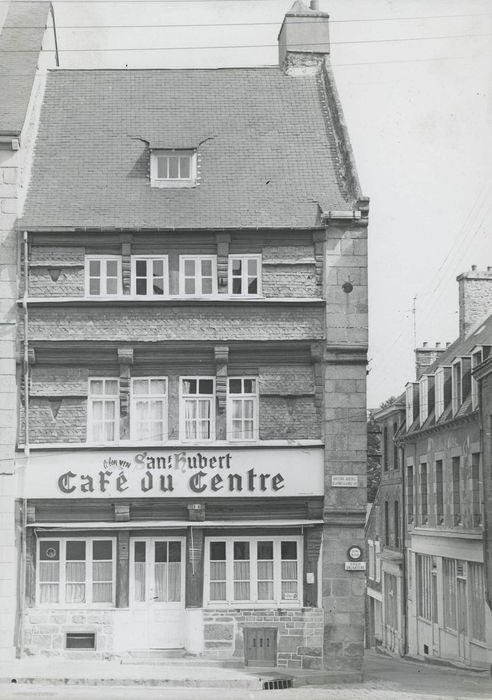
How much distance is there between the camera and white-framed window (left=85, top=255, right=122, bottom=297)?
2466 centimetres

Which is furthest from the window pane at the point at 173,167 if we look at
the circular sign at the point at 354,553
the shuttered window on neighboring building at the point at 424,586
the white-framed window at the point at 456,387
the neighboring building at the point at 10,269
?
the shuttered window on neighboring building at the point at 424,586

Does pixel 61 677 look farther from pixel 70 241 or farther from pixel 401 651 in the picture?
pixel 401 651

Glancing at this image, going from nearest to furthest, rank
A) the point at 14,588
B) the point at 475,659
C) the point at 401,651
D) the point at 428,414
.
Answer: the point at 14,588
the point at 475,659
the point at 428,414
the point at 401,651

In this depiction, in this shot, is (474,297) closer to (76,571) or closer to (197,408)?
(197,408)

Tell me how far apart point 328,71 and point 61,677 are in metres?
17.1

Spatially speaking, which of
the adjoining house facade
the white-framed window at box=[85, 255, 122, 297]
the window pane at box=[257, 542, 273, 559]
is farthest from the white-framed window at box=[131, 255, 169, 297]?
the adjoining house facade

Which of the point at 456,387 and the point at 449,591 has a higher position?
the point at 456,387

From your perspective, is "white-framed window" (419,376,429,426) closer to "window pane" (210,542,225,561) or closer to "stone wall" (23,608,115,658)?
"window pane" (210,542,225,561)

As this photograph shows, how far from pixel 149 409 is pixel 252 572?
4.53 m

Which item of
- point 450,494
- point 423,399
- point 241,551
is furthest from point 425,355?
point 241,551

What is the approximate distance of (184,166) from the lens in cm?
2594

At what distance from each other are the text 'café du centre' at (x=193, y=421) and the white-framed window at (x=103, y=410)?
38 mm

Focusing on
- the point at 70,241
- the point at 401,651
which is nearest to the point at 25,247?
the point at 70,241

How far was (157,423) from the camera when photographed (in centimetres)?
2442
